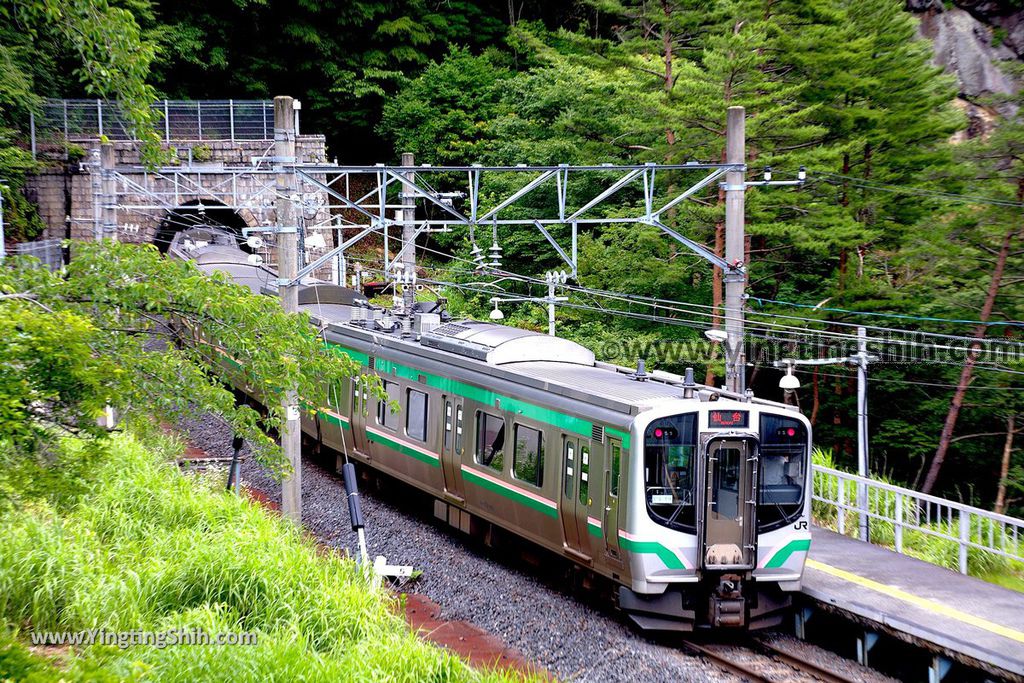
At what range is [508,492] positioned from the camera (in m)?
12.0

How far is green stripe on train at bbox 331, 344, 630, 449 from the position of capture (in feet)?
35.0

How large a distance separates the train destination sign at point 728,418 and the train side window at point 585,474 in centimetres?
134

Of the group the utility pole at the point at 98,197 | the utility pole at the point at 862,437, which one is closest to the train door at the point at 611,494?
the utility pole at the point at 862,437

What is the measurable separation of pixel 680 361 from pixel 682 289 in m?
2.01

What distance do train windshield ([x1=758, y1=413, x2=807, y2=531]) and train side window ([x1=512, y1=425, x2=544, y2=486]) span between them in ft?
8.00

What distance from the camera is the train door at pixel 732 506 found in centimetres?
1005

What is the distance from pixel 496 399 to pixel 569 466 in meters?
1.65

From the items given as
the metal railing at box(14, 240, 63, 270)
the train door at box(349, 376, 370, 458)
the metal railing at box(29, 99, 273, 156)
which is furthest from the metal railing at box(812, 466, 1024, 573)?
the metal railing at box(29, 99, 273, 156)

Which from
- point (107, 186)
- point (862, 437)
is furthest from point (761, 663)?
point (107, 186)

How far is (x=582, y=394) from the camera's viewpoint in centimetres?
1078

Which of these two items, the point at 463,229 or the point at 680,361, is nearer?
the point at 680,361

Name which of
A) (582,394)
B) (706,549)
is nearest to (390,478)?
(582,394)

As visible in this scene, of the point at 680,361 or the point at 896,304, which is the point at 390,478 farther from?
the point at 896,304

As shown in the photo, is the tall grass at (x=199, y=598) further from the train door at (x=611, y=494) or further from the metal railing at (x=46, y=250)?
the metal railing at (x=46, y=250)
